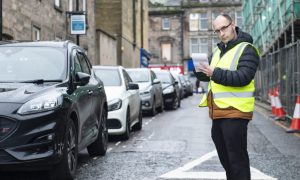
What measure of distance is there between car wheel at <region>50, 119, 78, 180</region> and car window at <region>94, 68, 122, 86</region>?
222 inches

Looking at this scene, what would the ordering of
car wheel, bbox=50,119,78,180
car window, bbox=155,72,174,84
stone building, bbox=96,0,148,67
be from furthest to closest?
1. stone building, bbox=96,0,148,67
2. car window, bbox=155,72,174,84
3. car wheel, bbox=50,119,78,180

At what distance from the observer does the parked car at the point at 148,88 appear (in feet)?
62.0

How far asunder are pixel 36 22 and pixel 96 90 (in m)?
14.5

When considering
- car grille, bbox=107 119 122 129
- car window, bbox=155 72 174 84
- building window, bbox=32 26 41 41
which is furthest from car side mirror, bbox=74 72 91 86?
car window, bbox=155 72 174 84

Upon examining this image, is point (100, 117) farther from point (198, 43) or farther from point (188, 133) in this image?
point (198, 43)

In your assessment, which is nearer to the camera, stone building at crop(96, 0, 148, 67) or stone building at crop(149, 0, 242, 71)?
stone building at crop(96, 0, 148, 67)

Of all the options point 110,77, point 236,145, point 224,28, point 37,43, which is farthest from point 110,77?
point 236,145

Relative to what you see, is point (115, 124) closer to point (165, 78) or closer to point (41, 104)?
point (41, 104)

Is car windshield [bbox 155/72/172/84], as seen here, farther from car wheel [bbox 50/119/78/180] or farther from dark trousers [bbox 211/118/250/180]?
dark trousers [bbox 211/118/250/180]

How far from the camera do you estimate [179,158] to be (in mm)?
9227

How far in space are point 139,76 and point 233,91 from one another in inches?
596

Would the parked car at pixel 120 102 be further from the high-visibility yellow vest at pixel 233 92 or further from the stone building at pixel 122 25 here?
the stone building at pixel 122 25

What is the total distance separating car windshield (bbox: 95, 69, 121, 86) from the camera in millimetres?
12977

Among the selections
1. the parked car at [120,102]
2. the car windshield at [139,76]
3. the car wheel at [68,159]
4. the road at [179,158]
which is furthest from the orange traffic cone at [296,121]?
the car windshield at [139,76]
